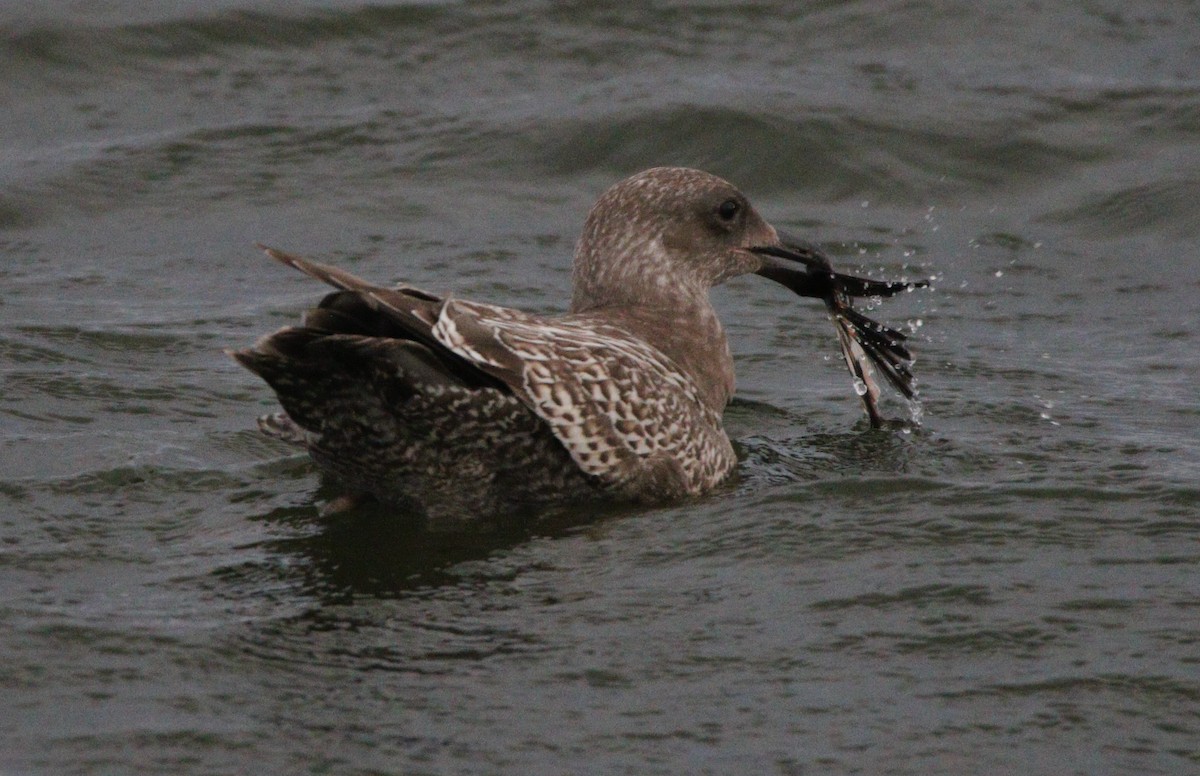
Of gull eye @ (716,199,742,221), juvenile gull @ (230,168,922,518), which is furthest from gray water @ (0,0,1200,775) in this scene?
gull eye @ (716,199,742,221)

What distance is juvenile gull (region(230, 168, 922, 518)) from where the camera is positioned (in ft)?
19.4

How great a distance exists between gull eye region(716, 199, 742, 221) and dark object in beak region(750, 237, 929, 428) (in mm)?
180

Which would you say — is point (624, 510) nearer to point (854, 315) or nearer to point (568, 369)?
point (568, 369)

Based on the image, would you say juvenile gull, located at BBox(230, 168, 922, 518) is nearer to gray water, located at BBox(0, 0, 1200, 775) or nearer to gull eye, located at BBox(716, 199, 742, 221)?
gull eye, located at BBox(716, 199, 742, 221)

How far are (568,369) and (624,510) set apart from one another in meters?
0.60

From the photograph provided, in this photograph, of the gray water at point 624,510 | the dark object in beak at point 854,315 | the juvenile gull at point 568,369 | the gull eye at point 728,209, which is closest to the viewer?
the gray water at point 624,510

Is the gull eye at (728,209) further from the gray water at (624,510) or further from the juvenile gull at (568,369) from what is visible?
the gray water at (624,510)

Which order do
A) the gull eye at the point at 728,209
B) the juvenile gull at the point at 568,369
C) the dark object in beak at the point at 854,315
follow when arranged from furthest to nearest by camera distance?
1. the dark object in beak at the point at 854,315
2. the gull eye at the point at 728,209
3. the juvenile gull at the point at 568,369

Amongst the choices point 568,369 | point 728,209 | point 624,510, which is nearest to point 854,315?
point 728,209

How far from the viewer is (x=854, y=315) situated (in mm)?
7965

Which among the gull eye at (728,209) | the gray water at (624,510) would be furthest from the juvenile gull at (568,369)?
the gray water at (624,510)

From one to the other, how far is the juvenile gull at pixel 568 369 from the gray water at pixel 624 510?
0.61ft

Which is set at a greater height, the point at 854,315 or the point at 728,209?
the point at 728,209

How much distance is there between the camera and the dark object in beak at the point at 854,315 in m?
7.97
